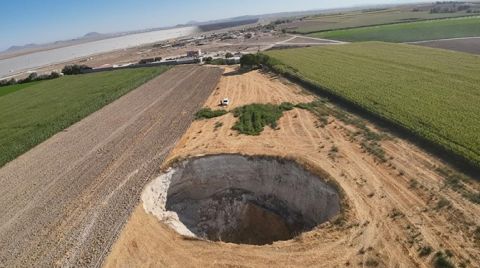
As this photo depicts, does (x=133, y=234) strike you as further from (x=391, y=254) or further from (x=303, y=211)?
(x=391, y=254)

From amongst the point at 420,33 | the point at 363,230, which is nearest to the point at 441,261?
the point at 363,230

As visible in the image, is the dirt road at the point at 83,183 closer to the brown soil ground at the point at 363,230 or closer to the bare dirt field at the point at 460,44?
A: the brown soil ground at the point at 363,230

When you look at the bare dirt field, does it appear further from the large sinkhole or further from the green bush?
the large sinkhole

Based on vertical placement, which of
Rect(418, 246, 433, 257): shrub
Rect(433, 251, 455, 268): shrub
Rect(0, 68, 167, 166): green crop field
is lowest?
Rect(0, 68, 167, 166): green crop field

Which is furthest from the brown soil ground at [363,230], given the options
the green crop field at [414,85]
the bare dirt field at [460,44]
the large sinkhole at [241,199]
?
the bare dirt field at [460,44]

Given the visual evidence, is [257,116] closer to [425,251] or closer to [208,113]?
[208,113]

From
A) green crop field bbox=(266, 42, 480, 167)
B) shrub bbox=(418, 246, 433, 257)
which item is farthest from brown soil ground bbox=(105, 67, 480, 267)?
green crop field bbox=(266, 42, 480, 167)
